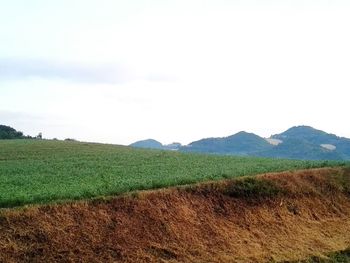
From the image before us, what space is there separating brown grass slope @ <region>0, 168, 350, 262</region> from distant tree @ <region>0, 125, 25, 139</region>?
287ft

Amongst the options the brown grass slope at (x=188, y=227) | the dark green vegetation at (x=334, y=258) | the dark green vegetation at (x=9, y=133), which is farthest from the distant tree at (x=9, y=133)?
the dark green vegetation at (x=334, y=258)

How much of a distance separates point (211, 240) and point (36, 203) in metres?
7.40

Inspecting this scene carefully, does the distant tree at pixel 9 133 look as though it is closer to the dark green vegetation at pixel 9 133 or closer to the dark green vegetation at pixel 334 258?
the dark green vegetation at pixel 9 133

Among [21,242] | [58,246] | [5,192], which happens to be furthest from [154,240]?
[5,192]

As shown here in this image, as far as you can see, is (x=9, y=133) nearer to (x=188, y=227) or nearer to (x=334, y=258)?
(x=188, y=227)

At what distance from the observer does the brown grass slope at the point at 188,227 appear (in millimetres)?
17234

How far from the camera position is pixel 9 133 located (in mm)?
107062

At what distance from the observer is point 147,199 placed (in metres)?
21.2

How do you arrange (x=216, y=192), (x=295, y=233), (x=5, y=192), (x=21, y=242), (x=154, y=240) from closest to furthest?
1. (x=21, y=242)
2. (x=154, y=240)
3. (x=5, y=192)
4. (x=295, y=233)
5. (x=216, y=192)

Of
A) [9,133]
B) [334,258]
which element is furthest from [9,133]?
[334,258]

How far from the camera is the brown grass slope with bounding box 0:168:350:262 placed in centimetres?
1723

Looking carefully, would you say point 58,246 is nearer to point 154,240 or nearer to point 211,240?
point 154,240

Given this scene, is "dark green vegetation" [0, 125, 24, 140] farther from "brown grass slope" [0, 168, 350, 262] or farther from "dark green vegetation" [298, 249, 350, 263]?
"dark green vegetation" [298, 249, 350, 263]

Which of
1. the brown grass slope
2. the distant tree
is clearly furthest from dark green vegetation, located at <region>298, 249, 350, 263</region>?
the distant tree
